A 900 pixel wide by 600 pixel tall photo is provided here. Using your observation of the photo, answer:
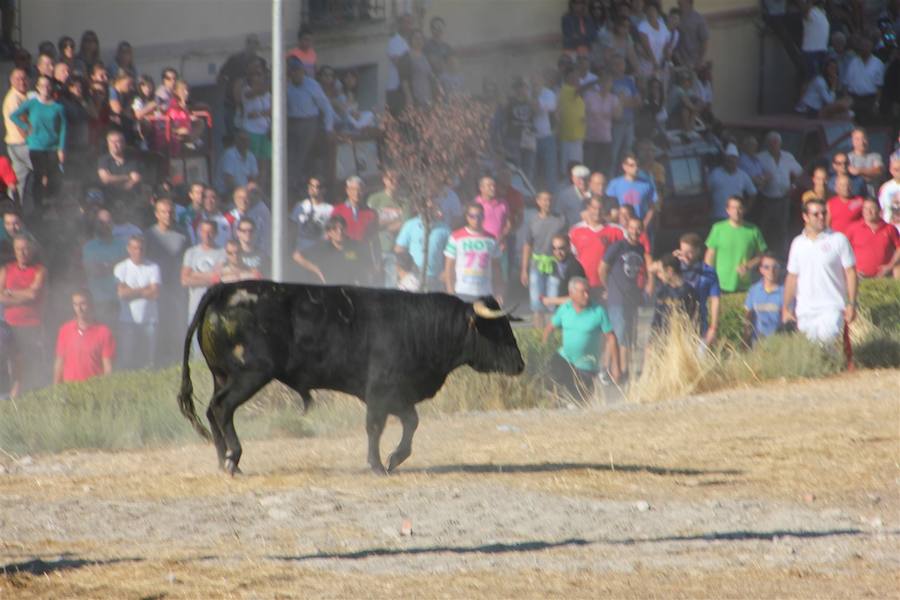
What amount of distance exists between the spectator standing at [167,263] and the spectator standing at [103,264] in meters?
0.35

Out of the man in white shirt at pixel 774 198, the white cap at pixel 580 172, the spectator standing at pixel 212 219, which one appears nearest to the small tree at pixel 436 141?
the white cap at pixel 580 172

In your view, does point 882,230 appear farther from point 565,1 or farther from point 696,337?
point 565,1

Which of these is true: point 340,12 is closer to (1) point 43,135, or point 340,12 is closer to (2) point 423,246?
(2) point 423,246

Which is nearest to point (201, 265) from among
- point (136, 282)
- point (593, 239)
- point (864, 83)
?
point (136, 282)

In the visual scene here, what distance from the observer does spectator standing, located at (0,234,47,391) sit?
659 inches

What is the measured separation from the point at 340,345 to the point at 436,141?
29.3ft

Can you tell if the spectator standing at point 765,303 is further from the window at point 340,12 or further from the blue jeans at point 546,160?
the window at point 340,12

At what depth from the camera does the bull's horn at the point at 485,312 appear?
40.6 feet

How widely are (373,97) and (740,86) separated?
9142 millimetres

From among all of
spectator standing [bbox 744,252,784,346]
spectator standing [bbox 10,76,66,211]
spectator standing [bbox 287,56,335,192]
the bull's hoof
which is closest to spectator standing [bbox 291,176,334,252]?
spectator standing [bbox 287,56,335,192]

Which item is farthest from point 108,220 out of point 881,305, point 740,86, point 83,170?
point 740,86

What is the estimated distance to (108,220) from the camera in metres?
17.3

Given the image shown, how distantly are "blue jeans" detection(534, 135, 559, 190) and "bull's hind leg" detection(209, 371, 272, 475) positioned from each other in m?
10.2

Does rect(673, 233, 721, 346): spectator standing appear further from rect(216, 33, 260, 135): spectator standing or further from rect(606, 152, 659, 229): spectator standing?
rect(216, 33, 260, 135): spectator standing
